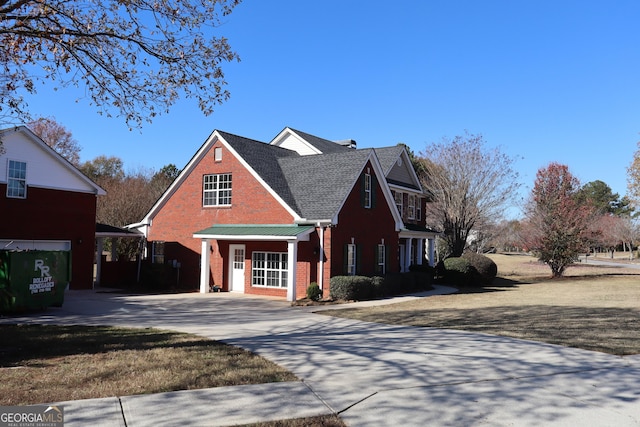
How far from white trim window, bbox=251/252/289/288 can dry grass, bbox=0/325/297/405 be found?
1053 centimetres

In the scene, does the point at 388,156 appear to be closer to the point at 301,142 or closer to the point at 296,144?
the point at 301,142

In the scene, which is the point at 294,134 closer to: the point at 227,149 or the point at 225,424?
the point at 227,149

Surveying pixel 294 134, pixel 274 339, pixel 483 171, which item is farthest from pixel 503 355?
pixel 483 171

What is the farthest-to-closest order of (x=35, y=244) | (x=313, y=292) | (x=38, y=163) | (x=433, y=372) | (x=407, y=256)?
(x=407, y=256)
(x=38, y=163)
(x=35, y=244)
(x=313, y=292)
(x=433, y=372)

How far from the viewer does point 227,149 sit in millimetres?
23766

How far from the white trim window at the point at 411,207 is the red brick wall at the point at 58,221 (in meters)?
18.3

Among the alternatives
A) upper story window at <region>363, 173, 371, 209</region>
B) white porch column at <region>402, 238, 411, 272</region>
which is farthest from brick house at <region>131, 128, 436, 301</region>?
white porch column at <region>402, 238, 411, 272</region>

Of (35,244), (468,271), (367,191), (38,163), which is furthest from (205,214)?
(468,271)

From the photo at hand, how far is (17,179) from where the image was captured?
20.6m

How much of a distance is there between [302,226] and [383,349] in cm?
1160

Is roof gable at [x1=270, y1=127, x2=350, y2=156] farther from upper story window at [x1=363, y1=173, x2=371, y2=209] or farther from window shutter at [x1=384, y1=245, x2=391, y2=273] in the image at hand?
window shutter at [x1=384, y1=245, x2=391, y2=273]

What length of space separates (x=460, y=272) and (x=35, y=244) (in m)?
22.4

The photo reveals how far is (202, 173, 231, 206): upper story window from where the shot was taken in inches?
938

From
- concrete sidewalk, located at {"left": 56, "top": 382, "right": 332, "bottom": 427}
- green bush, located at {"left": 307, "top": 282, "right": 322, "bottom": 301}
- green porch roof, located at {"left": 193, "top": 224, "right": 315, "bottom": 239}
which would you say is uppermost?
green porch roof, located at {"left": 193, "top": 224, "right": 315, "bottom": 239}
